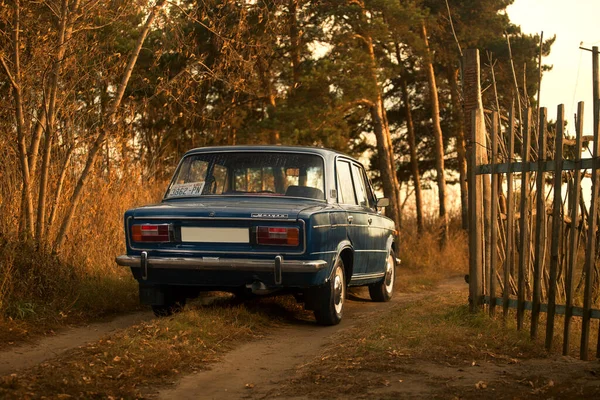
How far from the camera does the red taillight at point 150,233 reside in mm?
8203

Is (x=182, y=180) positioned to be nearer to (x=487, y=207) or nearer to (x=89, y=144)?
(x=487, y=207)

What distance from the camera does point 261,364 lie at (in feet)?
22.4

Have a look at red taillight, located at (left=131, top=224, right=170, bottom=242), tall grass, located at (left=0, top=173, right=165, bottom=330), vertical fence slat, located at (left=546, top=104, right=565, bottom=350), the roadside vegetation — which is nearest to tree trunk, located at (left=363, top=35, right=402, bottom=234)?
tall grass, located at (left=0, top=173, right=165, bottom=330)

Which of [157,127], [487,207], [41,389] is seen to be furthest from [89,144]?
[157,127]

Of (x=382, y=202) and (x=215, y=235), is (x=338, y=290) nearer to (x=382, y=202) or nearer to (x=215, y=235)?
(x=215, y=235)

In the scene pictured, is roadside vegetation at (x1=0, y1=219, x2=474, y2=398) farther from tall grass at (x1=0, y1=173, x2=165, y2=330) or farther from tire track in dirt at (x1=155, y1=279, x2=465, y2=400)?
tall grass at (x1=0, y1=173, x2=165, y2=330)

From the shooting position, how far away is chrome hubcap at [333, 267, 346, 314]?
29.0ft

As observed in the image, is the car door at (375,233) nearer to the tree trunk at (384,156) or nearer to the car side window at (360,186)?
the car side window at (360,186)

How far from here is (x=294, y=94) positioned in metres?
23.4

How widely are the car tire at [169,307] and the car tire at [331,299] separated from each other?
1430 millimetres

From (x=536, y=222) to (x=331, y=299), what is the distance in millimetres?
2348

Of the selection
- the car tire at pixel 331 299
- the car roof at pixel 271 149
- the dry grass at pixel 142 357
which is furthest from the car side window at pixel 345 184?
the dry grass at pixel 142 357

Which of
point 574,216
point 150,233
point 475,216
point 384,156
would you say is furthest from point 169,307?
point 384,156

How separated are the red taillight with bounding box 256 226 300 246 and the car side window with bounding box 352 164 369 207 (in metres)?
2.40
